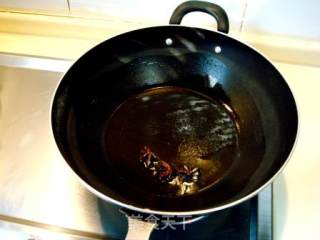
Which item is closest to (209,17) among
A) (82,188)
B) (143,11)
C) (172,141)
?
(143,11)

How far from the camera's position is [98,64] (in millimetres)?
681

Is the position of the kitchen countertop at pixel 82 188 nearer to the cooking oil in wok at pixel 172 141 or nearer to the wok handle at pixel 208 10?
the cooking oil in wok at pixel 172 141

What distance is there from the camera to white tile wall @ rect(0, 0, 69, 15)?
81 centimetres

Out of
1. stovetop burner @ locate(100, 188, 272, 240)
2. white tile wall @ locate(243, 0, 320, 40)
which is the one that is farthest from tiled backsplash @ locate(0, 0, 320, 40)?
stovetop burner @ locate(100, 188, 272, 240)

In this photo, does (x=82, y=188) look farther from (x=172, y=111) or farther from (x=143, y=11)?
(x=143, y=11)

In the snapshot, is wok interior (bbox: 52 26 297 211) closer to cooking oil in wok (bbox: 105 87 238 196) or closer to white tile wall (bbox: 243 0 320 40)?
cooking oil in wok (bbox: 105 87 238 196)

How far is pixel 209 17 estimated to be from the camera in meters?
0.77

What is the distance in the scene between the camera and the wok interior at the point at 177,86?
1.84ft

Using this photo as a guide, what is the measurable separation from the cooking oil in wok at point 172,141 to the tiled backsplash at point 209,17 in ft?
0.55

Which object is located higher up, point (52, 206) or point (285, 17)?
point (285, 17)

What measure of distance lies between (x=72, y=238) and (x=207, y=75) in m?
0.36

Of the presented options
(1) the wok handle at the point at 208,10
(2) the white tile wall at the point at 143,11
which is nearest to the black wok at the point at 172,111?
(1) the wok handle at the point at 208,10

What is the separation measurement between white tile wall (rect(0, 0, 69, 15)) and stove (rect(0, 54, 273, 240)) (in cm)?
23

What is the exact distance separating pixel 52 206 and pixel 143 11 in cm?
42
